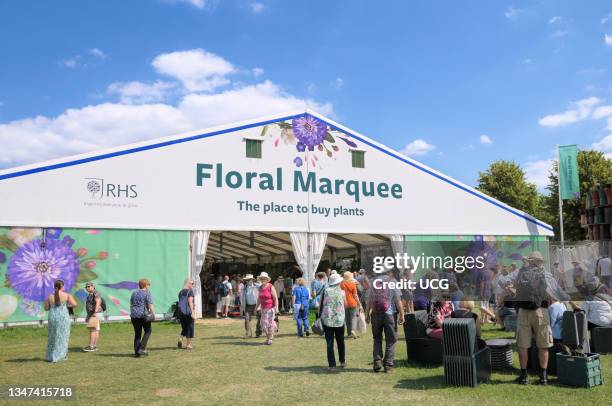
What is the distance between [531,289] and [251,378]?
4.02 m

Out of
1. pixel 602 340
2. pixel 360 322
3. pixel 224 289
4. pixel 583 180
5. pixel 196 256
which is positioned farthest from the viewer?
pixel 583 180

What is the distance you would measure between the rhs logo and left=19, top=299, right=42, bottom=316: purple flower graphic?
11.0 feet

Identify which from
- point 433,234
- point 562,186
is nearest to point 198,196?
point 433,234

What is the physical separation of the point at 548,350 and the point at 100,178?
13.2 metres

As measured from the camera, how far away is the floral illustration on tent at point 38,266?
14.4 m

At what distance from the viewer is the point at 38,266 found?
14719 millimetres

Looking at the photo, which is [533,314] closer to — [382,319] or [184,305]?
[382,319]

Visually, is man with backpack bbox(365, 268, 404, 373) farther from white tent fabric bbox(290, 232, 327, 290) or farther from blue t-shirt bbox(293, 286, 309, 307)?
white tent fabric bbox(290, 232, 327, 290)

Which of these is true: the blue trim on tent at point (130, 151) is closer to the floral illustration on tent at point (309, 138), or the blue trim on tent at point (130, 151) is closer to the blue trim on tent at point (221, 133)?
the blue trim on tent at point (221, 133)

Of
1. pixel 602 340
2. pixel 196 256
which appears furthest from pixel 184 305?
pixel 602 340

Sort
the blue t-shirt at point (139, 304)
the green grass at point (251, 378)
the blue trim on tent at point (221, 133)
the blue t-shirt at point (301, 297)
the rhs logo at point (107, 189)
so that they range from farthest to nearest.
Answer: the rhs logo at point (107, 189), the blue trim on tent at point (221, 133), the blue t-shirt at point (301, 297), the blue t-shirt at point (139, 304), the green grass at point (251, 378)

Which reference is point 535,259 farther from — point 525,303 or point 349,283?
point 349,283

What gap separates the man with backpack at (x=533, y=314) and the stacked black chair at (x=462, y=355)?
0.55 m

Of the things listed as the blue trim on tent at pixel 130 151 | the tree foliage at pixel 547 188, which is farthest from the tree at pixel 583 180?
the blue trim on tent at pixel 130 151
